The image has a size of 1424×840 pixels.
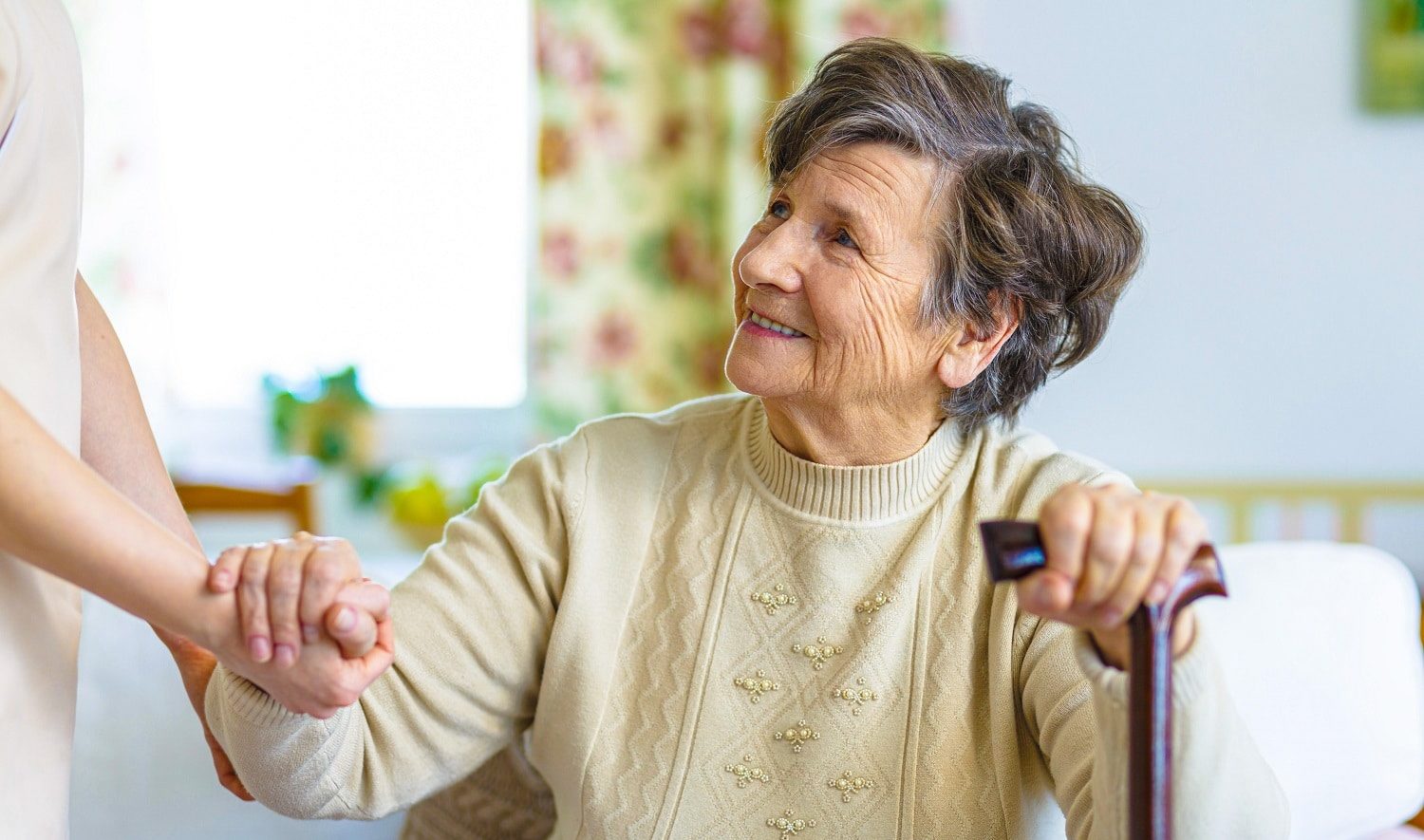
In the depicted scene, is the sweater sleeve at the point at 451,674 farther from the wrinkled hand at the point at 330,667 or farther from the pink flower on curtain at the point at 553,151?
the pink flower on curtain at the point at 553,151

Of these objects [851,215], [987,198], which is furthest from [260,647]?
[987,198]

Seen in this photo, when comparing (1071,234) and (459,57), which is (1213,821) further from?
(459,57)

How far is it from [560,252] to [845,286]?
1891 mm

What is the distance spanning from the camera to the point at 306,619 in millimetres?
1023

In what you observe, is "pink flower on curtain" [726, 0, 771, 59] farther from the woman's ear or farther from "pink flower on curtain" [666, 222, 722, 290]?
the woman's ear

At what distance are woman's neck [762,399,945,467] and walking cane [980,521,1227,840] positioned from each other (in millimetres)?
511

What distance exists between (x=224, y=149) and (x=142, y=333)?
21.8 inches

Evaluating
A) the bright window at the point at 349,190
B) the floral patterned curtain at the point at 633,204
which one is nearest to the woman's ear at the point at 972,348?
the floral patterned curtain at the point at 633,204

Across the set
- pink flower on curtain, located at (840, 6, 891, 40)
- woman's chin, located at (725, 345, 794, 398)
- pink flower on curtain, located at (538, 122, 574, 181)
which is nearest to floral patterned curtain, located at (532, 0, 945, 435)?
pink flower on curtain, located at (538, 122, 574, 181)

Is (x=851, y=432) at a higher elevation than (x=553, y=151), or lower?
lower

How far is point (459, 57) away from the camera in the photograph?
11.5ft

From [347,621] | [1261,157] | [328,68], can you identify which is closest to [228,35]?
[328,68]

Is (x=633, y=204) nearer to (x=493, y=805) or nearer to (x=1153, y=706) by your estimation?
(x=493, y=805)

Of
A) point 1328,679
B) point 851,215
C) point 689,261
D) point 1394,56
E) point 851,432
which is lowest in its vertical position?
point 1328,679
